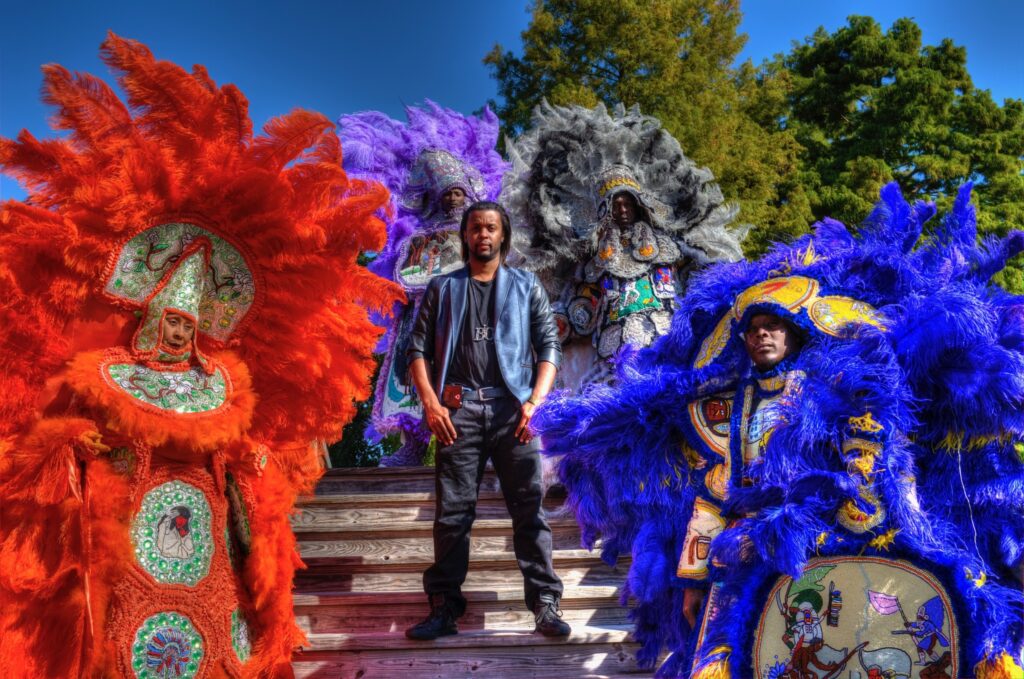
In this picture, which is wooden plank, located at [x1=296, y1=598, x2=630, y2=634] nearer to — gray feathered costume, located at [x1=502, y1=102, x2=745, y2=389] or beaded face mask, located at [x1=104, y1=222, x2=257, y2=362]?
beaded face mask, located at [x1=104, y1=222, x2=257, y2=362]

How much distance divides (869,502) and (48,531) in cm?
281

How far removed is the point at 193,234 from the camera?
12.4 ft

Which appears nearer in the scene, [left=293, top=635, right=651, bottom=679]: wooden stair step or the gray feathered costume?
[left=293, top=635, right=651, bottom=679]: wooden stair step

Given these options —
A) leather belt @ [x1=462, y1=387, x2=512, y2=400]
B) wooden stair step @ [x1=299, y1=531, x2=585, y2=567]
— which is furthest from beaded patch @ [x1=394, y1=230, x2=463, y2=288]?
leather belt @ [x1=462, y1=387, x2=512, y2=400]

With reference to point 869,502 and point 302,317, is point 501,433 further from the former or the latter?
point 869,502

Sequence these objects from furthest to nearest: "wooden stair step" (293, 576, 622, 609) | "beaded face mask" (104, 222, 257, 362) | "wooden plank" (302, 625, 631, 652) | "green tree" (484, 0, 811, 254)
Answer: "green tree" (484, 0, 811, 254) < "wooden stair step" (293, 576, 622, 609) < "wooden plank" (302, 625, 631, 652) < "beaded face mask" (104, 222, 257, 362)

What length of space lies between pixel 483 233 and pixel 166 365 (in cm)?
154

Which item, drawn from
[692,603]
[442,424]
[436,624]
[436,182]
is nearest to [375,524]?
[436,624]

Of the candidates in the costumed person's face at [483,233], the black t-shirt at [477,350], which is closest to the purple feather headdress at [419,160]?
the costumed person's face at [483,233]

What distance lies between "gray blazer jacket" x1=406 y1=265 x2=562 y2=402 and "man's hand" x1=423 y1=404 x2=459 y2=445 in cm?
16

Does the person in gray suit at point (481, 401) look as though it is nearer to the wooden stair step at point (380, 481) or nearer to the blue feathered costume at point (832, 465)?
the blue feathered costume at point (832, 465)

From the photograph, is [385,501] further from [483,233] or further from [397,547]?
[483,233]

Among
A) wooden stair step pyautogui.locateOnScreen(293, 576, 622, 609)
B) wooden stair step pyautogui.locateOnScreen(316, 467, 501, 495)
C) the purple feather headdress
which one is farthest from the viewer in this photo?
the purple feather headdress

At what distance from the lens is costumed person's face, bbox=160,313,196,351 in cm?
361
